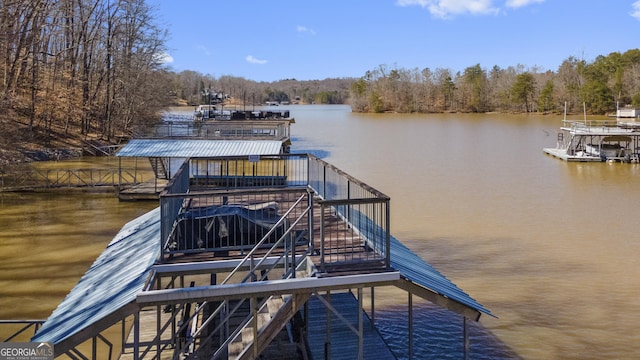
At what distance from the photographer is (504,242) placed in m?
16.1

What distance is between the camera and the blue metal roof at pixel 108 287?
223 inches

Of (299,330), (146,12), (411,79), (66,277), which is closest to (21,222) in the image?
(66,277)

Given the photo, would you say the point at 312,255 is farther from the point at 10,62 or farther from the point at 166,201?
the point at 10,62

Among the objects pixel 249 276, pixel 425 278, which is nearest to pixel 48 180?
pixel 249 276

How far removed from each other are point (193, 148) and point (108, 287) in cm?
1713

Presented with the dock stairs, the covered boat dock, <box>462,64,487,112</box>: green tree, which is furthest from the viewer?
<box>462,64,487,112</box>: green tree

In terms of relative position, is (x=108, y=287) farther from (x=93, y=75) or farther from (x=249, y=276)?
(x=93, y=75)

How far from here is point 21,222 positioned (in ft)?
59.9

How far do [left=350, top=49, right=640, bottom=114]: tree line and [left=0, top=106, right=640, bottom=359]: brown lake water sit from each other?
61091mm

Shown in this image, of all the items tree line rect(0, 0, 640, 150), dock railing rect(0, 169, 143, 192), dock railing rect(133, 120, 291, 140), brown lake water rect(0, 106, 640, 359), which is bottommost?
brown lake water rect(0, 106, 640, 359)

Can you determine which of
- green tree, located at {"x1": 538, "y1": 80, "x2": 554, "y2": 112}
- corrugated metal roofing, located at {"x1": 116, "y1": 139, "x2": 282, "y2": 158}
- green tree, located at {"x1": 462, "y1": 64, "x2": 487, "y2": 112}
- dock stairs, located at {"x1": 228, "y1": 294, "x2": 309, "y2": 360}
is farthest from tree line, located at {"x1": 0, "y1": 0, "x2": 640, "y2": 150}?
dock stairs, located at {"x1": 228, "y1": 294, "x2": 309, "y2": 360}

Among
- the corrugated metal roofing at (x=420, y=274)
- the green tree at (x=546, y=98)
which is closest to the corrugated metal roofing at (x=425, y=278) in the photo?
the corrugated metal roofing at (x=420, y=274)

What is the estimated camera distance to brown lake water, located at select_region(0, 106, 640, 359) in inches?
406

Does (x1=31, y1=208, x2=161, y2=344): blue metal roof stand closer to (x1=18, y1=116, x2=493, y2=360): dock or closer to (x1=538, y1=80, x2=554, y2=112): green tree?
(x1=18, y1=116, x2=493, y2=360): dock
